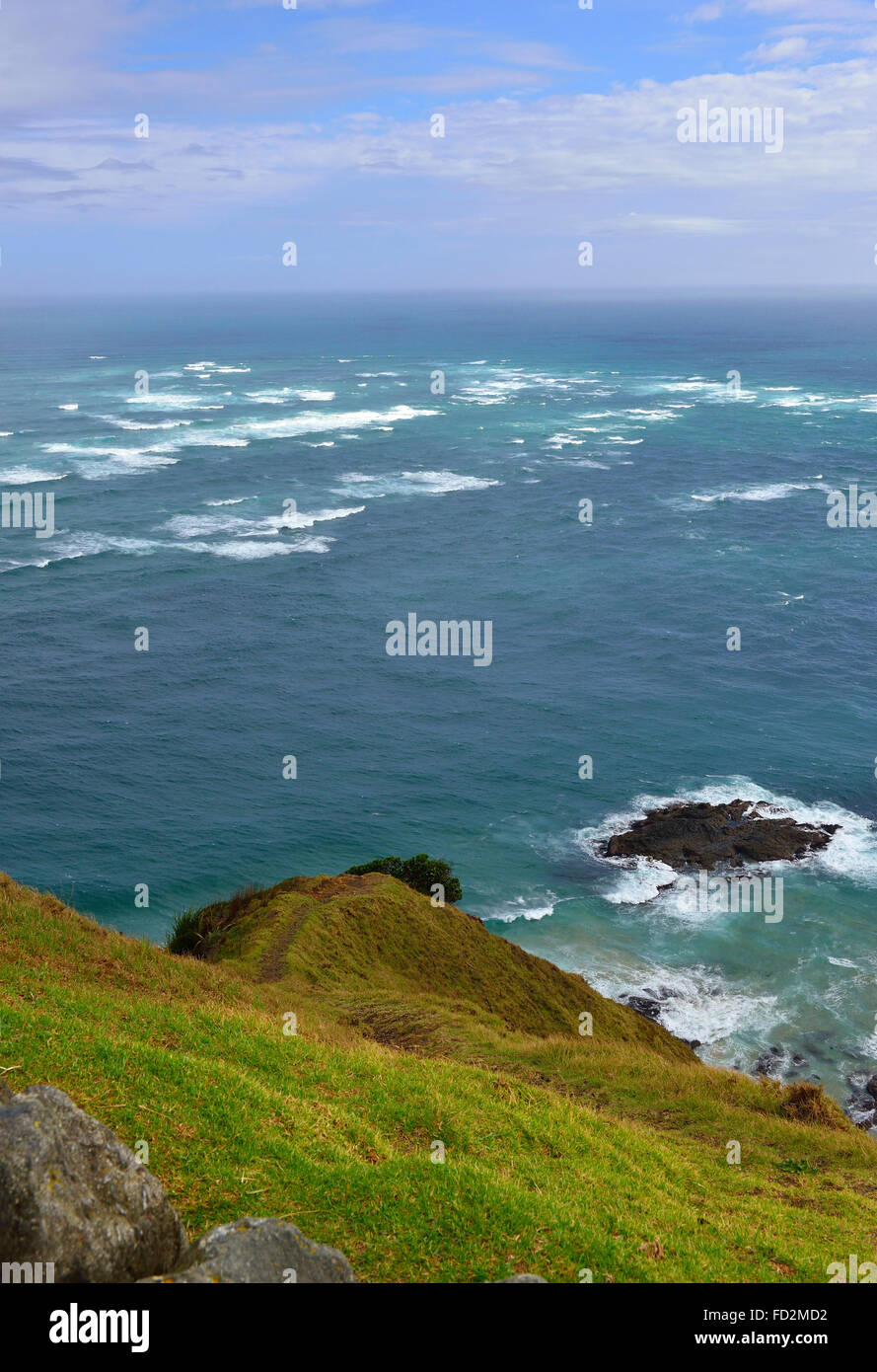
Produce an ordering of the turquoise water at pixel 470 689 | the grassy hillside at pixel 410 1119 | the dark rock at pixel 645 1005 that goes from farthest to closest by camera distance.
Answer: the turquoise water at pixel 470 689 → the dark rock at pixel 645 1005 → the grassy hillside at pixel 410 1119

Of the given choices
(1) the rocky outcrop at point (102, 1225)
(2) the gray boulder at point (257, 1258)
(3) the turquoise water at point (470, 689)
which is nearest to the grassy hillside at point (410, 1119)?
(2) the gray boulder at point (257, 1258)

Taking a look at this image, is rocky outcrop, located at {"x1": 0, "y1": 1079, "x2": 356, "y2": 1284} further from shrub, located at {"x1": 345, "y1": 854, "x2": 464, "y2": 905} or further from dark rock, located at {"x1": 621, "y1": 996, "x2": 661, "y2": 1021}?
dark rock, located at {"x1": 621, "y1": 996, "x2": 661, "y2": 1021}

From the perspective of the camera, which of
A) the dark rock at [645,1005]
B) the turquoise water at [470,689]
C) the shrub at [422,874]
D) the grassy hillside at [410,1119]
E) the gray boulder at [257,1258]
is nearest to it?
the gray boulder at [257,1258]

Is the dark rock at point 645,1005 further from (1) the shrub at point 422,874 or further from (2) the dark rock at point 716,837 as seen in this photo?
(2) the dark rock at point 716,837

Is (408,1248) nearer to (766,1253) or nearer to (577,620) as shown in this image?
(766,1253)

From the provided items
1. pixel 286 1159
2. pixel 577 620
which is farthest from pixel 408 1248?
pixel 577 620

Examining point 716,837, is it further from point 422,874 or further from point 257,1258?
point 257,1258
